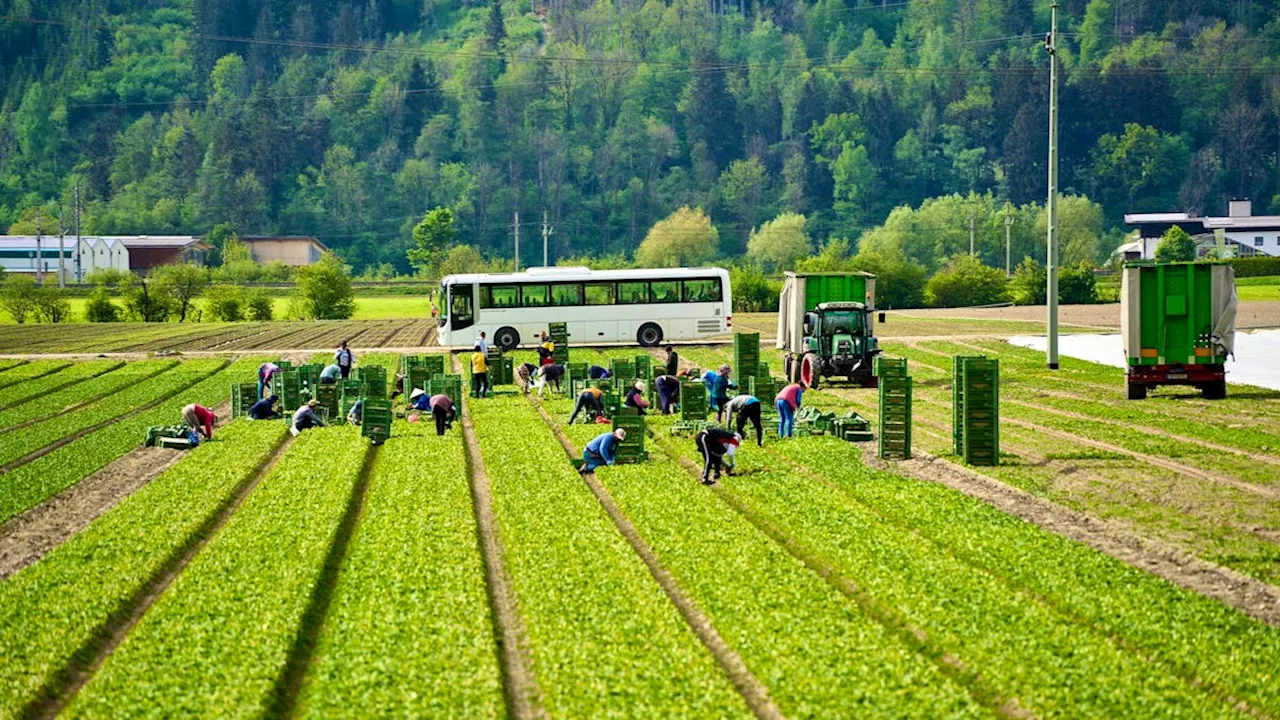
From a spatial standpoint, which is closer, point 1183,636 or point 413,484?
point 1183,636

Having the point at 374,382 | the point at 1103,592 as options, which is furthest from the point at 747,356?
the point at 1103,592

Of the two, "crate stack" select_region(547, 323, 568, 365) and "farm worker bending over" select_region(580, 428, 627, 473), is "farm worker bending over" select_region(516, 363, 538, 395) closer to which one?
"crate stack" select_region(547, 323, 568, 365)

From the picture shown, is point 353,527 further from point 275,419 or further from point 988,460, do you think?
point 275,419

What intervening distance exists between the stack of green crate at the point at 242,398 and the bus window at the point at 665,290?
89.0 feet

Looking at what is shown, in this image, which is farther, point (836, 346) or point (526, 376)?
point (526, 376)

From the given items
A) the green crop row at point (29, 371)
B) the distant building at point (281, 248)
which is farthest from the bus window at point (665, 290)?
the distant building at point (281, 248)

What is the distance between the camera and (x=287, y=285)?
140500 mm

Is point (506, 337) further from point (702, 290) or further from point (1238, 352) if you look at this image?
point (1238, 352)

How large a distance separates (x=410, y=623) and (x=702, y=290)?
164 feet

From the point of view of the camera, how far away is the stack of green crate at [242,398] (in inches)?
1608

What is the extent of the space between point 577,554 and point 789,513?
4.21 meters

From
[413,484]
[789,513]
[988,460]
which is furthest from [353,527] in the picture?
[988,460]

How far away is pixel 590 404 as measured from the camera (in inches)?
1446

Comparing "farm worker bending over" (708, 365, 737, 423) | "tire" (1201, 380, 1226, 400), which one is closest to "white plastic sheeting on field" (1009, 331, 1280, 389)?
"tire" (1201, 380, 1226, 400)
